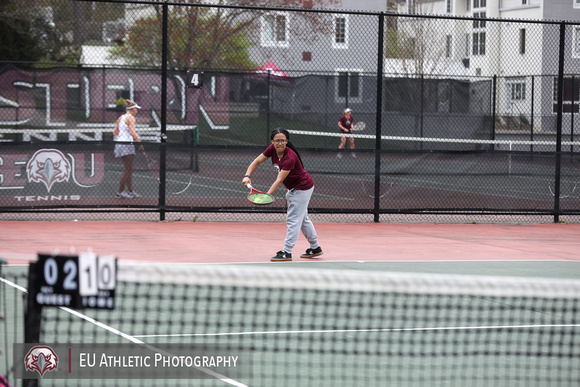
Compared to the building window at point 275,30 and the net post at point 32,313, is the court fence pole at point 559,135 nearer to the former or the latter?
the building window at point 275,30

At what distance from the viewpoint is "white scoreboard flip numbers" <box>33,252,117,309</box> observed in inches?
122

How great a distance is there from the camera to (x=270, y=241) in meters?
10.6

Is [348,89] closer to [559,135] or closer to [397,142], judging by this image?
[397,142]

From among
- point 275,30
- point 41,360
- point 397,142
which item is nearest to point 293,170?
point 41,360

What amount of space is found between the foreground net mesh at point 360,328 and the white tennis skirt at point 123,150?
531 centimetres

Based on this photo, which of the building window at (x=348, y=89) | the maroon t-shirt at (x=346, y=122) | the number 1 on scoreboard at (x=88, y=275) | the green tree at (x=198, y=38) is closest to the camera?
the number 1 on scoreboard at (x=88, y=275)

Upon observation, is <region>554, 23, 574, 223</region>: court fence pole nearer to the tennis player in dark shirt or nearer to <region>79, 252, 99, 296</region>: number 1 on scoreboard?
the tennis player in dark shirt

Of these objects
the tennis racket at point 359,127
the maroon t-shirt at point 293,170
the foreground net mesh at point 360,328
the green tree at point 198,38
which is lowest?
the foreground net mesh at point 360,328

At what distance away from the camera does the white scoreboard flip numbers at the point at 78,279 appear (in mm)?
3111

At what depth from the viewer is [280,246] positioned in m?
10.1

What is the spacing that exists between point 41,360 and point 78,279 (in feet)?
4.79

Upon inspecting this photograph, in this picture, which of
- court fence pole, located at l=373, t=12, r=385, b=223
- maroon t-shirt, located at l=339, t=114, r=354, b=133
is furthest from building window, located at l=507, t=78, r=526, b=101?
court fence pole, located at l=373, t=12, r=385, b=223

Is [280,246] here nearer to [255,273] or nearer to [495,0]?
[255,273]

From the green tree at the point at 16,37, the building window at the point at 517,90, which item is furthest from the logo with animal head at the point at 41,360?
the green tree at the point at 16,37
